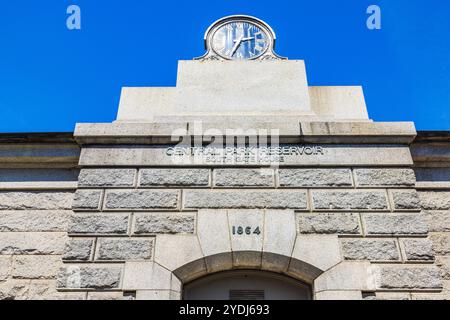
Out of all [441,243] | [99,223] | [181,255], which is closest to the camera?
[181,255]

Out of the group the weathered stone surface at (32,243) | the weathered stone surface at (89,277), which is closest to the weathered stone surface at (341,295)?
the weathered stone surface at (89,277)

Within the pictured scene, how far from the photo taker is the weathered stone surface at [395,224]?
5.48m

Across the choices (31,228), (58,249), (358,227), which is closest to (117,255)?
(58,249)

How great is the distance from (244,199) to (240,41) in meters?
3.35

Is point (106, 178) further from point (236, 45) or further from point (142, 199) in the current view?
point (236, 45)

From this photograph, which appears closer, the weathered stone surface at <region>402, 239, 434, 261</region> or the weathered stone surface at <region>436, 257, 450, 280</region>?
the weathered stone surface at <region>402, 239, 434, 261</region>

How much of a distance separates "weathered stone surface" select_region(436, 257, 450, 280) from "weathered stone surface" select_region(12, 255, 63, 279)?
5.44 m

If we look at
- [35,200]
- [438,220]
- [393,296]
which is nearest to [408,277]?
[393,296]

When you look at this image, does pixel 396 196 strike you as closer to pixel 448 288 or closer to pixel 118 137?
pixel 448 288

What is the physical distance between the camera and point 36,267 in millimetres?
5711

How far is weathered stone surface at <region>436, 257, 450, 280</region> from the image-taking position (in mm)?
5596

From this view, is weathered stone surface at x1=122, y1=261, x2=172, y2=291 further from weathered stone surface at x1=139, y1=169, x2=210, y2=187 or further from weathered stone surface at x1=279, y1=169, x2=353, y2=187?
weathered stone surface at x1=279, y1=169, x2=353, y2=187

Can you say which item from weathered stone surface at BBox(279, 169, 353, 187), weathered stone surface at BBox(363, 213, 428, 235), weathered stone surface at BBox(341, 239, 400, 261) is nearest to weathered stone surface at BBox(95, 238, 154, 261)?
weathered stone surface at BBox(279, 169, 353, 187)
